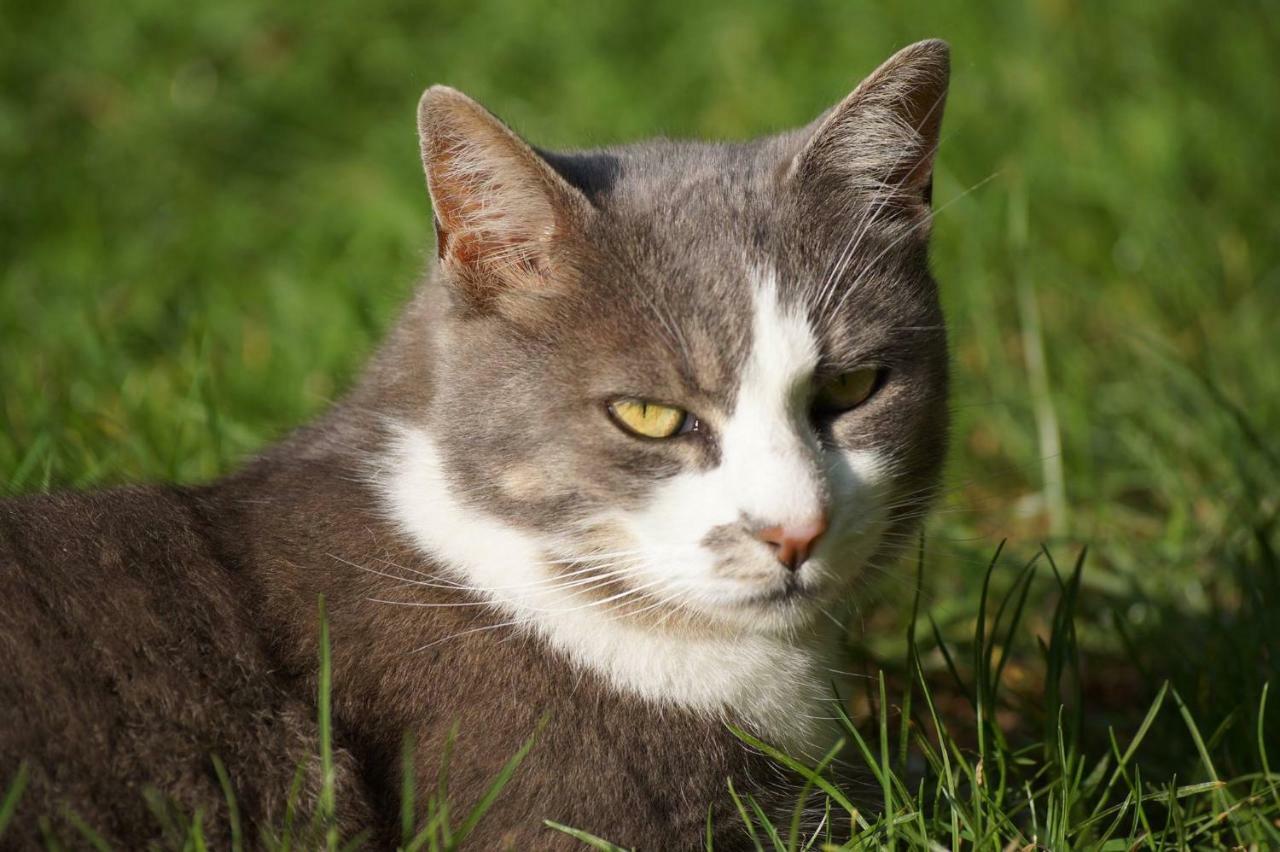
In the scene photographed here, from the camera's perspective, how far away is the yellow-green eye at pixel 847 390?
2.33 metres

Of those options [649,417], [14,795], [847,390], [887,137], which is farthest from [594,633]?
[887,137]

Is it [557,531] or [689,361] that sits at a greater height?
[689,361]

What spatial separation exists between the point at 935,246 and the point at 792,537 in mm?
2668

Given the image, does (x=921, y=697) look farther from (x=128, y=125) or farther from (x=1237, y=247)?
(x=128, y=125)

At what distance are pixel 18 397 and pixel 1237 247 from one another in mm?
3875

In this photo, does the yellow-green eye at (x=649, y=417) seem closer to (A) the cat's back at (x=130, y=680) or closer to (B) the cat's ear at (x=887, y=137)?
(B) the cat's ear at (x=887, y=137)

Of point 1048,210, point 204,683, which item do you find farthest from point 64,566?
point 1048,210

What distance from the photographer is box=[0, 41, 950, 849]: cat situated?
214 cm

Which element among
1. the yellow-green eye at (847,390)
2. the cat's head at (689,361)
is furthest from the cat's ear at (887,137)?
the yellow-green eye at (847,390)

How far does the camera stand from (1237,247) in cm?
468

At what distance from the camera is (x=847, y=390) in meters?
2.36

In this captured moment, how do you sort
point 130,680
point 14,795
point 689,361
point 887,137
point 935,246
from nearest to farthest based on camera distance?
point 14,795 → point 130,680 → point 689,361 → point 887,137 → point 935,246

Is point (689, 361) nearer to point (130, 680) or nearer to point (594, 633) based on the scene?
point (594, 633)

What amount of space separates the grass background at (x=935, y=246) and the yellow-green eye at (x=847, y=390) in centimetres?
42
